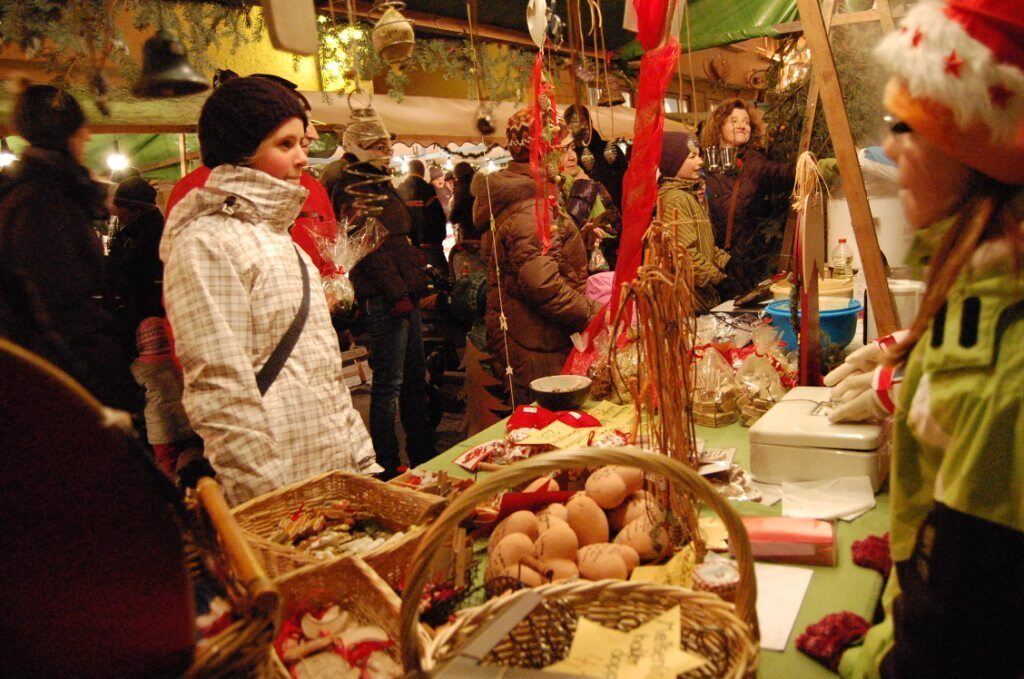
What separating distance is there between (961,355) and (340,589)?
1049mm

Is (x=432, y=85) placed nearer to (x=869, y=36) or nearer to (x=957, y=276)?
(x=869, y=36)

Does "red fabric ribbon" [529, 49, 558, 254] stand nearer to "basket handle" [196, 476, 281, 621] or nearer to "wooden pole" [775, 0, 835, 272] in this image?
"wooden pole" [775, 0, 835, 272]

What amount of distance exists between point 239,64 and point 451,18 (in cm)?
158

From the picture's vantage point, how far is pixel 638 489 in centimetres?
149

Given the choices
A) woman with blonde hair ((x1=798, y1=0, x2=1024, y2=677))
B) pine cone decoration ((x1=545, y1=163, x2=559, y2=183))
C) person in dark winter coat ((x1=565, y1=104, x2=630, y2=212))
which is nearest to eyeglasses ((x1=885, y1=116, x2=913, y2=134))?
woman with blonde hair ((x1=798, y1=0, x2=1024, y2=677))

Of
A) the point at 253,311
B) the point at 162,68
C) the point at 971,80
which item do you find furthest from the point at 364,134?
the point at 971,80

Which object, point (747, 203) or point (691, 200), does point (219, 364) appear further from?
point (747, 203)

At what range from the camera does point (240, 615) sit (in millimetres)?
Answer: 617

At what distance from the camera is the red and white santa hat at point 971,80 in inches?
34.1

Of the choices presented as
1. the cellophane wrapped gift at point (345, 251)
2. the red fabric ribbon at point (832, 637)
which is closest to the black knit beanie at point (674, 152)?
the cellophane wrapped gift at point (345, 251)

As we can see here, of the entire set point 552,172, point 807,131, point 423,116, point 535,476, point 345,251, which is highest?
point 423,116

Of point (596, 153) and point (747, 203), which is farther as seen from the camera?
point (596, 153)

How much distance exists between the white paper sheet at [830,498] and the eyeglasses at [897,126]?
2.91 ft

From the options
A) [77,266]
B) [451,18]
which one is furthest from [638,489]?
[451,18]
